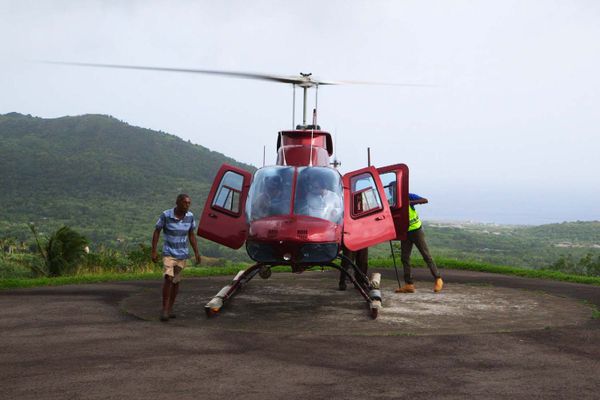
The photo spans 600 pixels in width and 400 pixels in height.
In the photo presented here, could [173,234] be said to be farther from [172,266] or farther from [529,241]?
[529,241]

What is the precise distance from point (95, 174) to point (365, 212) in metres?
100.0

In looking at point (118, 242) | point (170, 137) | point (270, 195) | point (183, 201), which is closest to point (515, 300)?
point (270, 195)

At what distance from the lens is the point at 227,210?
34.6 feet

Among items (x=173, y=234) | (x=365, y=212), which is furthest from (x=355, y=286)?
(x=173, y=234)

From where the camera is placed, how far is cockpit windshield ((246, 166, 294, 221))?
954cm

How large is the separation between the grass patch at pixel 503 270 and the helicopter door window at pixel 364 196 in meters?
7.45

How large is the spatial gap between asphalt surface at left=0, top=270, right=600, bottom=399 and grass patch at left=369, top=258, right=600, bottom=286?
3574mm

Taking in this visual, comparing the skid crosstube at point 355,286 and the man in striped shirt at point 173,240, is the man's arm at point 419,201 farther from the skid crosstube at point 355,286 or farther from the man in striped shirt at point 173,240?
the man in striped shirt at point 173,240

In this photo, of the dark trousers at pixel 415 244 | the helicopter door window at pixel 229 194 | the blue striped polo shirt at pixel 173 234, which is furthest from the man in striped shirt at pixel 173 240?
the dark trousers at pixel 415 244

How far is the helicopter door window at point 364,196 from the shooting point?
10320 mm

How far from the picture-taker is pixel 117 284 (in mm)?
13758

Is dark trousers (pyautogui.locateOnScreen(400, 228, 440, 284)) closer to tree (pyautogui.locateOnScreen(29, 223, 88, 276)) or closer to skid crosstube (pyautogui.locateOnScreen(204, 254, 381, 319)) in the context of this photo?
skid crosstube (pyautogui.locateOnScreen(204, 254, 381, 319))

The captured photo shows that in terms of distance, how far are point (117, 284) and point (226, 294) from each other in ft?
14.7

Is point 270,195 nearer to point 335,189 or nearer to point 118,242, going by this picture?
point 335,189
